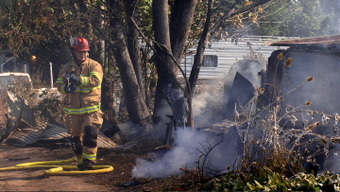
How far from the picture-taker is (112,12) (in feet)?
30.1

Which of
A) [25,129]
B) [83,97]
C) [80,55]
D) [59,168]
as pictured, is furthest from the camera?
[25,129]

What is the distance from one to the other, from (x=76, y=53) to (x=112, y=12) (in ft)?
7.67

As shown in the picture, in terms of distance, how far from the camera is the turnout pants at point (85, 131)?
6805 millimetres

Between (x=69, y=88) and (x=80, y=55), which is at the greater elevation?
(x=80, y=55)

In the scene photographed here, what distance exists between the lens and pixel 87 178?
6355mm

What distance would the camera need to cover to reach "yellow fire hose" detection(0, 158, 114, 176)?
21.1 feet

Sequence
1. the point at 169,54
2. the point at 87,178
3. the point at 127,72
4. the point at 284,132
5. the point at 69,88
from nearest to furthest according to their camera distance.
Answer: the point at 284,132 < the point at 87,178 < the point at 69,88 < the point at 169,54 < the point at 127,72

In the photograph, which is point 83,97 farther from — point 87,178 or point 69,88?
point 87,178

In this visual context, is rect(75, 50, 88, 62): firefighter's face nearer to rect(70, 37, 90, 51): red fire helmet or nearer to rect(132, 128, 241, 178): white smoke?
rect(70, 37, 90, 51): red fire helmet

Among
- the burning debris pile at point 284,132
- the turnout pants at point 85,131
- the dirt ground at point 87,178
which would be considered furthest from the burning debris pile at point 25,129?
the burning debris pile at point 284,132

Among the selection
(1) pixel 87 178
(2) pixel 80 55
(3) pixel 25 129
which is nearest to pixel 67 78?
(2) pixel 80 55

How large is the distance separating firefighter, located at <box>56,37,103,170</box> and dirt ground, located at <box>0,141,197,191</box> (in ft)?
1.62

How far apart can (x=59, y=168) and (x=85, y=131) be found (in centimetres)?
67

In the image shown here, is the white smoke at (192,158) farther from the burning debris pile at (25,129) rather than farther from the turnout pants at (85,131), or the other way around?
the burning debris pile at (25,129)
